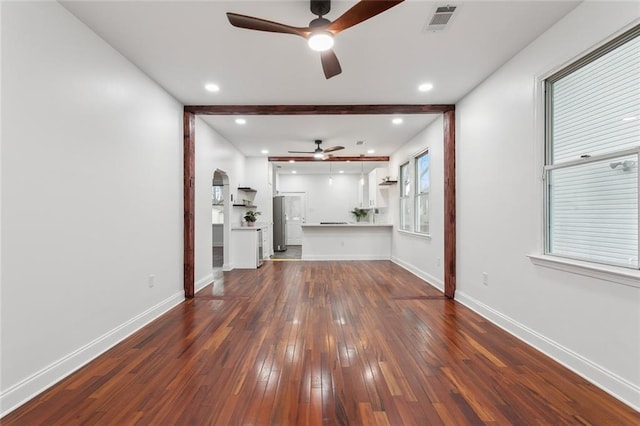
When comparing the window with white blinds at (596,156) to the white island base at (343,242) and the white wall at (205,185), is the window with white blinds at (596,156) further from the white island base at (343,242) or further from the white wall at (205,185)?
the white island base at (343,242)

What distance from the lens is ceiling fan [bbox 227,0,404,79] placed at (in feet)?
5.40

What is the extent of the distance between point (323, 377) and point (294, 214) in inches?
329

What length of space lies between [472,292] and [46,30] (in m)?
4.53

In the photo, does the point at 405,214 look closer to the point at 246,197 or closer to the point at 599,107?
the point at 246,197

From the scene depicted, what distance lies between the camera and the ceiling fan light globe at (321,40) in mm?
1906

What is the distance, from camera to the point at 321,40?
195 centimetres

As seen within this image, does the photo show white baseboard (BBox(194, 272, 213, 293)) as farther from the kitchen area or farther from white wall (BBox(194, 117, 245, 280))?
the kitchen area

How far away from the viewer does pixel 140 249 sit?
109 inches

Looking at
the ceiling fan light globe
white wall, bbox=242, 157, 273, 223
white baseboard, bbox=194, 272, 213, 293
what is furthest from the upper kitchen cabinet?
the ceiling fan light globe

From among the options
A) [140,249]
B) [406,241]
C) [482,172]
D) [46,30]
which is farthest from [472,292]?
[46,30]

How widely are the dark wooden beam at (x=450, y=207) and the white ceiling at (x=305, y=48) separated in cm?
40

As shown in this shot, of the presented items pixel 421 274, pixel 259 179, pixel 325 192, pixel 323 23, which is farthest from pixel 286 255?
pixel 323 23

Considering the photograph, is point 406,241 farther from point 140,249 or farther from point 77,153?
point 77,153

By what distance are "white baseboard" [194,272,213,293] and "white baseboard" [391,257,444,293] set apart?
11.7 ft
